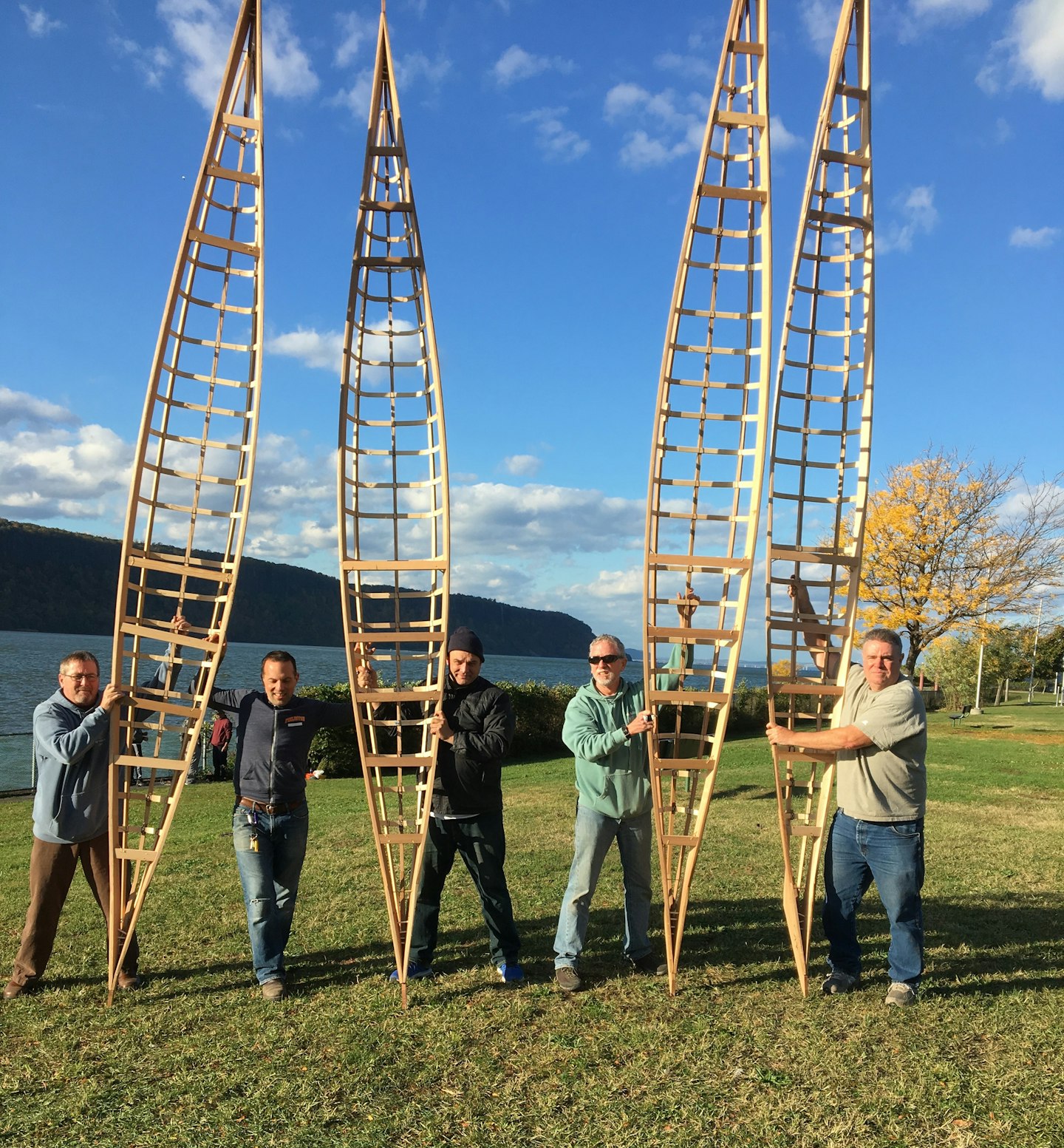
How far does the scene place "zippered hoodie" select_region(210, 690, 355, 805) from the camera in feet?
15.0

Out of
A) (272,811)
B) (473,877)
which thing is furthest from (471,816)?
(272,811)

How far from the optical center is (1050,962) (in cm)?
507

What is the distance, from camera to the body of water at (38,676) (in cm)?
1728

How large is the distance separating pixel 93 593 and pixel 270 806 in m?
85.9

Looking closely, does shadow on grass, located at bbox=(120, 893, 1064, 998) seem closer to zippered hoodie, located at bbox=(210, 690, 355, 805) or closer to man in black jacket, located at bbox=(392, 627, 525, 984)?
man in black jacket, located at bbox=(392, 627, 525, 984)

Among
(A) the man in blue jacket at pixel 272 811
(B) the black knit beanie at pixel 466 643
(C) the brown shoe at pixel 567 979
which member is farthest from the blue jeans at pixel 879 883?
(A) the man in blue jacket at pixel 272 811

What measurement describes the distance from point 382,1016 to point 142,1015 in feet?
3.80

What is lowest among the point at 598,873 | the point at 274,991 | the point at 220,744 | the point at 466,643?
the point at 220,744

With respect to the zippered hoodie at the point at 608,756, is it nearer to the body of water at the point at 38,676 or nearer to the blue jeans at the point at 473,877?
the blue jeans at the point at 473,877

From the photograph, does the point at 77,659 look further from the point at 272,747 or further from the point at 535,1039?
the point at 535,1039

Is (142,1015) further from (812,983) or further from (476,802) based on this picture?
(812,983)

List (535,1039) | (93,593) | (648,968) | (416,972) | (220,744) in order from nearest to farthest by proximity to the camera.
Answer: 1. (535,1039)
2. (416,972)
3. (648,968)
4. (220,744)
5. (93,593)

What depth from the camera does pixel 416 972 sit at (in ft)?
15.6

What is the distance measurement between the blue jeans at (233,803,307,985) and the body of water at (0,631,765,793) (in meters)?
0.90
